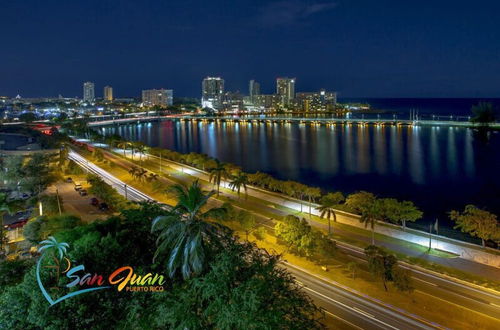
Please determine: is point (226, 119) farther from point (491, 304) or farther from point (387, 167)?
point (491, 304)

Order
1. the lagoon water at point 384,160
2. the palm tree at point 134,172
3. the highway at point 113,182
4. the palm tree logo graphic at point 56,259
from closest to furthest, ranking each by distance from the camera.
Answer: the palm tree logo graphic at point 56,259 < the highway at point 113,182 < the palm tree at point 134,172 < the lagoon water at point 384,160

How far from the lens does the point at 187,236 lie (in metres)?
9.41

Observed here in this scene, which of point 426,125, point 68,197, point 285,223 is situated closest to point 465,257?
point 285,223

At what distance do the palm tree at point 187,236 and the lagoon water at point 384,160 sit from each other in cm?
2282

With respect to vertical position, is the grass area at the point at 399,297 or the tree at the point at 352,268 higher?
the tree at the point at 352,268

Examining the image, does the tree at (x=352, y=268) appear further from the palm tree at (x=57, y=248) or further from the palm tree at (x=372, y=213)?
the palm tree at (x=57, y=248)

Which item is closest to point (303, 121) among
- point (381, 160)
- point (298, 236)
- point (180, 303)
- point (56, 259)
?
point (381, 160)

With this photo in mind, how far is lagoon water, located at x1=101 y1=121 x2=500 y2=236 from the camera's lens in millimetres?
37062

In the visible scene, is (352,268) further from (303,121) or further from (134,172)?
(303,121)

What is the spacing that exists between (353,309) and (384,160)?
1745 inches

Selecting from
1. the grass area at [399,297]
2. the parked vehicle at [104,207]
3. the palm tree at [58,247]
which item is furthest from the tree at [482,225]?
the parked vehicle at [104,207]

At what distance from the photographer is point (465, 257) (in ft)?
55.5

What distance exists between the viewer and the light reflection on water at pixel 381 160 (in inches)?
1480

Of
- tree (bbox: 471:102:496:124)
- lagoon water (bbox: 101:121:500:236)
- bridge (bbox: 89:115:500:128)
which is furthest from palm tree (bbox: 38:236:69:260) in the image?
bridge (bbox: 89:115:500:128)
